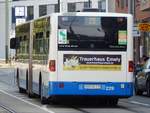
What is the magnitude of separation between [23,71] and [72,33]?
6.65 metres

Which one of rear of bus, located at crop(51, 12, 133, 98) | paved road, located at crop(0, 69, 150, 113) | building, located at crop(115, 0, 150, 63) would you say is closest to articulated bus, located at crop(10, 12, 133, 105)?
rear of bus, located at crop(51, 12, 133, 98)

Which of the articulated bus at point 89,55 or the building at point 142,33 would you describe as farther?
the building at point 142,33

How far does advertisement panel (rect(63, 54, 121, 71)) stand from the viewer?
65.8ft

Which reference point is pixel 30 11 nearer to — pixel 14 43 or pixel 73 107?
pixel 14 43

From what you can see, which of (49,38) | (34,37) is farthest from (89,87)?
(34,37)

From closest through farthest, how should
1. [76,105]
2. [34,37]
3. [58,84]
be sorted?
[58,84] → [76,105] → [34,37]

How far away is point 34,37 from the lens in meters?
23.3

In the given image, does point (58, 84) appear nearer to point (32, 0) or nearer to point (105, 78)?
point (105, 78)

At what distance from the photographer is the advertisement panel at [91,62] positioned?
20.0m

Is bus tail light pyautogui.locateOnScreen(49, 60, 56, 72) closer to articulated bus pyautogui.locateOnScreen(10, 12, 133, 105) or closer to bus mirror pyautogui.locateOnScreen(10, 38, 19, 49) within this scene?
articulated bus pyautogui.locateOnScreen(10, 12, 133, 105)

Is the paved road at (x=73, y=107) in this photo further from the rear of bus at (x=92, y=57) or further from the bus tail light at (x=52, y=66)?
the bus tail light at (x=52, y=66)

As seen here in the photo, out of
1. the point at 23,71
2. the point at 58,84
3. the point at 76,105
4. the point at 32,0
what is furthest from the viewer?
the point at 32,0

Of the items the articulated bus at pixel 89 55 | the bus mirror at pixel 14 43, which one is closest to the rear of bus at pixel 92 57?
the articulated bus at pixel 89 55

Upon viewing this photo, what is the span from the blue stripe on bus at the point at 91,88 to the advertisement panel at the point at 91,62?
1.44ft
